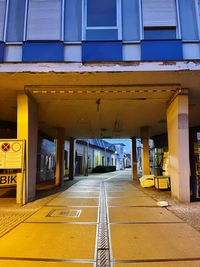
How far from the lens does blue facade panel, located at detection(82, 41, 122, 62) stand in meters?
5.95

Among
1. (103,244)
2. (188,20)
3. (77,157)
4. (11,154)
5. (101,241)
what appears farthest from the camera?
(77,157)

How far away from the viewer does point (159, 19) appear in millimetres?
6230

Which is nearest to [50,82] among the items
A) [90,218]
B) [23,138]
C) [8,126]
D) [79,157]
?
[23,138]

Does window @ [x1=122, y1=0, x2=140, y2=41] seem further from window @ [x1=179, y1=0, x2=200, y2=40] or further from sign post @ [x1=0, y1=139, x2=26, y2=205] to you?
sign post @ [x1=0, y1=139, x2=26, y2=205]

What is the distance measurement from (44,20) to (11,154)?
14.8 ft

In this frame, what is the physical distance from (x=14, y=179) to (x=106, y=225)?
5.96m

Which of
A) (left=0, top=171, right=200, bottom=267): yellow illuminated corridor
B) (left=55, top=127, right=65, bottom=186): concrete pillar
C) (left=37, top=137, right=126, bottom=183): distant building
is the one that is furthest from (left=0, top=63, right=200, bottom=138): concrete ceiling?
(left=37, top=137, right=126, bottom=183): distant building

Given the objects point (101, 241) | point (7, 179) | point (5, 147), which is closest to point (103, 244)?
point (101, 241)

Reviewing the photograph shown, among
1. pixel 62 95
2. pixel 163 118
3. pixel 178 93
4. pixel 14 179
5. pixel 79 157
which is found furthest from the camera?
pixel 79 157

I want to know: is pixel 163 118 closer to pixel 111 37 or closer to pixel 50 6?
pixel 111 37

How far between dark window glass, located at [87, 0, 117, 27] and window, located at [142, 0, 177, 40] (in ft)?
3.28

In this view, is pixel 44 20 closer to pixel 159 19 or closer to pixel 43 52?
pixel 43 52

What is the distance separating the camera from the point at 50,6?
6230 millimetres

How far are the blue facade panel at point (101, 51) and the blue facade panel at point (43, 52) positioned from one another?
75 cm
